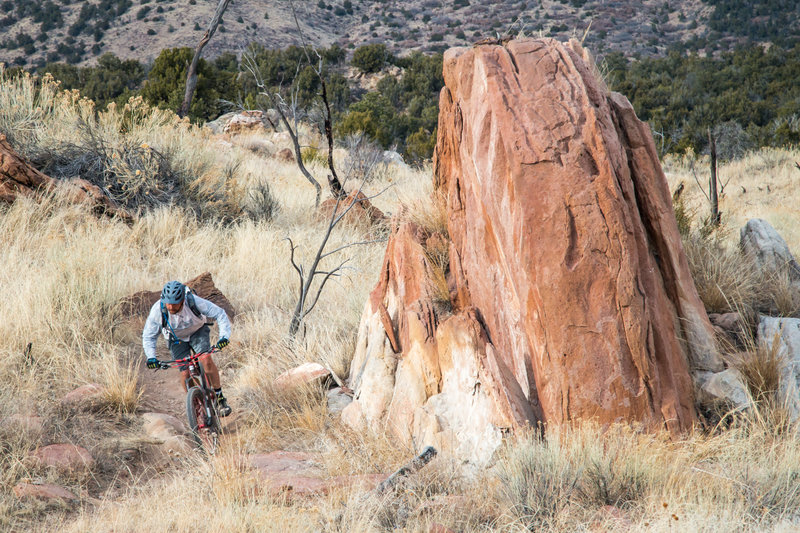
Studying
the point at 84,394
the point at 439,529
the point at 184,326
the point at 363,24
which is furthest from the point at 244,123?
the point at 363,24

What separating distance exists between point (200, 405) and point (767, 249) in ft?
17.2

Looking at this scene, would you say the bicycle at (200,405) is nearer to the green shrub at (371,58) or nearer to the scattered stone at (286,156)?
the scattered stone at (286,156)

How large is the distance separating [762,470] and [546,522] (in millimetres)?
1187

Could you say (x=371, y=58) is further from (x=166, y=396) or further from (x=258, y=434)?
(x=258, y=434)

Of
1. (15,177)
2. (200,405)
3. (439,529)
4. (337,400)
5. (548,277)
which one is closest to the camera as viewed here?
(439,529)

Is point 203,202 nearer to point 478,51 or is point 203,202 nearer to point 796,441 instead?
point 478,51

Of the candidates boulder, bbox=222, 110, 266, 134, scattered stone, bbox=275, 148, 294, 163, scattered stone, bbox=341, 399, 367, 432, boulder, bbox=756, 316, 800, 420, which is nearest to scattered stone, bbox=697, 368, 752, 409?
boulder, bbox=756, 316, 800, 420

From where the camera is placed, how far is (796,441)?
364cm

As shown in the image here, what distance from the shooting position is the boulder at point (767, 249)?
5746 millimetres

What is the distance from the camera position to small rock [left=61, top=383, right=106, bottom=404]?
5617mm

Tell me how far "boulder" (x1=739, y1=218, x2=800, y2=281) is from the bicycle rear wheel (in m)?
5.02

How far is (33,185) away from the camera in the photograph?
952 centimetres

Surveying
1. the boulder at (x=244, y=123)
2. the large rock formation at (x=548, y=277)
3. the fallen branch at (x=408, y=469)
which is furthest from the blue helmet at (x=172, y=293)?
the boulder at (x=244, y=123)

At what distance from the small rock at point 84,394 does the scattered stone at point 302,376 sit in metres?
1.59
